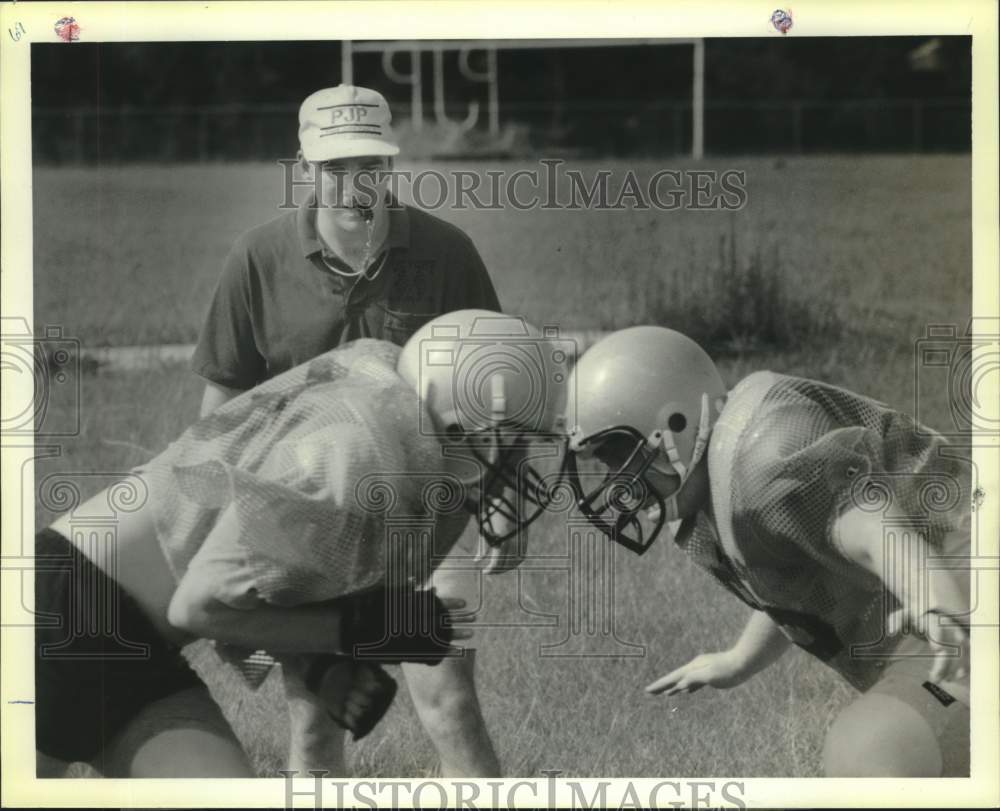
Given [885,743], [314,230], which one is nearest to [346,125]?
[314,230]

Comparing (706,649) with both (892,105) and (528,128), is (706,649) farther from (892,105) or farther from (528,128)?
(892,105)

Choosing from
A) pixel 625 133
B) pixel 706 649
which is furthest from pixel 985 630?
pixel 625 133

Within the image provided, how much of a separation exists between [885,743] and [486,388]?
1.41 meters

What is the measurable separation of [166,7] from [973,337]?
228 centimetres

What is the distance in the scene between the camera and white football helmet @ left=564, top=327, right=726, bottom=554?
3.65 m

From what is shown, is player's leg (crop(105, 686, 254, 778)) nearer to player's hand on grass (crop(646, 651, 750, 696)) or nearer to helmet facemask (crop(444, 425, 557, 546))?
helmet facemask (crop(444, 425, 557, 546))

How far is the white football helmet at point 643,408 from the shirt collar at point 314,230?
62 centimetres

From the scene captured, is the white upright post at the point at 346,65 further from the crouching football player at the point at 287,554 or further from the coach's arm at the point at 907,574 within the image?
the coach's arm at the point at 907,574

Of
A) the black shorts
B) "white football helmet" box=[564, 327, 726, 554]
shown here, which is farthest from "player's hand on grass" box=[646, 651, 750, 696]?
the black shorts

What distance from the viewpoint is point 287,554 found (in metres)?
3.61

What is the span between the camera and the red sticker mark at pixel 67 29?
3918mm

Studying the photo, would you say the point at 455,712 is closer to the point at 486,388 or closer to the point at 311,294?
the point at 486,388

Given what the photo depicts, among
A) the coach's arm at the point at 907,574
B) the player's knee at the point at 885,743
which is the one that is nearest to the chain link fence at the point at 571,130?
the coach's arm at the point at 907,574

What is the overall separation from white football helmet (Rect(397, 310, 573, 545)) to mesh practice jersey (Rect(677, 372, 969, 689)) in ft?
1.43
